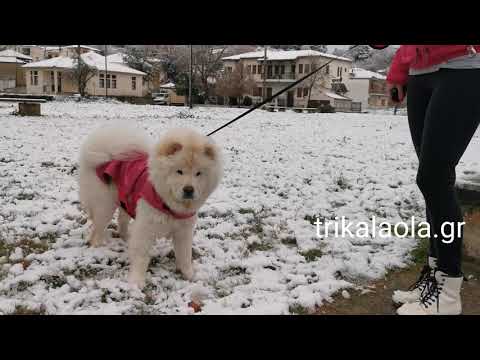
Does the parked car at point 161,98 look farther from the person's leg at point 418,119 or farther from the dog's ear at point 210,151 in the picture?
the person's leg at point 418,119

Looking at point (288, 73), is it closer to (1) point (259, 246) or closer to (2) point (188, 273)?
(1) point (259, 246)

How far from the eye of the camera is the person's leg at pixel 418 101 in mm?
2047

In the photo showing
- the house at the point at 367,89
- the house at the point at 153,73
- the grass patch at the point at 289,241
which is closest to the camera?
the grass patch at the point at 289,241

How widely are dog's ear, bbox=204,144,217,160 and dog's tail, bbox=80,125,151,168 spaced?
67 centimetres

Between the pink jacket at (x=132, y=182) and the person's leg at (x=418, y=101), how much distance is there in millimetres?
1457

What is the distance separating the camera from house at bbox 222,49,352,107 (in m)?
32.8

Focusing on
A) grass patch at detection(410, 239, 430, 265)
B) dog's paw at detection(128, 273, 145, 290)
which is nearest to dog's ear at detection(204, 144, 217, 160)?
dog's paw at detection(128, 273, 145, 290)

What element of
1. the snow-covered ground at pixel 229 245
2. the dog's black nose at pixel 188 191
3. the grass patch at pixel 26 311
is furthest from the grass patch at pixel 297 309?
the grass patch at pixel 26 311

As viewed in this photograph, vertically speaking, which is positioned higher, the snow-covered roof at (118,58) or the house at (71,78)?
the snow-covered roof at (118,58)

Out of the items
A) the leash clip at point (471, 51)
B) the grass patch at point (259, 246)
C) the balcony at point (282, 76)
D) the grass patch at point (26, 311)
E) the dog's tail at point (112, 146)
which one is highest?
the balcony at point (282, 76)

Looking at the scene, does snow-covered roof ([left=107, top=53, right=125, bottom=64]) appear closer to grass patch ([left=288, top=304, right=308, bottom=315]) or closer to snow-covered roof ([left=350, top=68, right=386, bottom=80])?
snow-covered roof ([left=350, top=68, right=386, bottom=80])

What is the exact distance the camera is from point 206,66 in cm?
3150

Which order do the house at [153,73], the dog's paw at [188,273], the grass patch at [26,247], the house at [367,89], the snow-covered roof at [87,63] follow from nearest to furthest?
1. the dog's paw at [188,273]
2. the grass patch at [26,247]
3. the snow-covered roof at [87,63]
4. the house at [153,73]
5. the house at [367,89]

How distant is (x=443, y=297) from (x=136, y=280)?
182 centimetres
